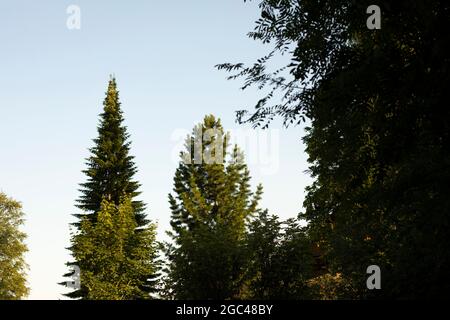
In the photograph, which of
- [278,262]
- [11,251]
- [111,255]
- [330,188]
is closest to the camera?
[278,262]

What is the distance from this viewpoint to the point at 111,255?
94.6ft

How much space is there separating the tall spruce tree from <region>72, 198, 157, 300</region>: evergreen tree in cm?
6

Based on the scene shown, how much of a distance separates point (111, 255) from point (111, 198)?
793 cm

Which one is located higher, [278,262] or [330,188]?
[330,188]

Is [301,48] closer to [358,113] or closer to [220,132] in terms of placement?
[358,113]

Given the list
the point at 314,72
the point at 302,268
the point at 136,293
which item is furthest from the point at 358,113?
the point at 136,293

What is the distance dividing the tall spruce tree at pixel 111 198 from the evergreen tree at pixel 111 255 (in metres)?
0.06

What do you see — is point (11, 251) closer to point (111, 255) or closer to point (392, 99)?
point (111, 255)

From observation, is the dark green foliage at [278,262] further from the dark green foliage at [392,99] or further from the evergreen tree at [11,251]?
the evergreen tree at [11,251]

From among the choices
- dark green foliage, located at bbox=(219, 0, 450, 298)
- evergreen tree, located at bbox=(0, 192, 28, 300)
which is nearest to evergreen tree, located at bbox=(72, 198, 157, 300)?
evergreen tree, located at bbox=(0, 192, 28, 300)

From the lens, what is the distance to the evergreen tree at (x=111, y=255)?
27734 mm

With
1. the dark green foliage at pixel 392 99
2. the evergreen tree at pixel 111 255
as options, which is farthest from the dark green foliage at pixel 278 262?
the evergreen tree at pixel 111 255

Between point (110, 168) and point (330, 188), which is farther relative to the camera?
point (110, 168)

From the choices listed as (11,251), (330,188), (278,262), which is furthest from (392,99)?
(11,251)
